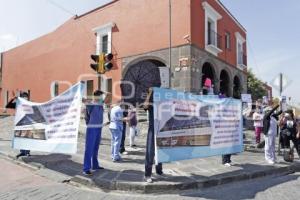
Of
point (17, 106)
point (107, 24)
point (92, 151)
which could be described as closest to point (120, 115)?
point (92, 151)

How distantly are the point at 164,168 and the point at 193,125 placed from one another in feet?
4.03

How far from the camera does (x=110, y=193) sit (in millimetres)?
6359

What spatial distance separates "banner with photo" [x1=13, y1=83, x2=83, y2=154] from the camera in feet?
23.9

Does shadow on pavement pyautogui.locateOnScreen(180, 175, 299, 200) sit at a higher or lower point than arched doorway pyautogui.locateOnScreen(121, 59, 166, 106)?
lower

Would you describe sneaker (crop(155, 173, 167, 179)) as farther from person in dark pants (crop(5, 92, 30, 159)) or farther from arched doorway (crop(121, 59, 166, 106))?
arched doorway (crop(121, 59, 166, 106))

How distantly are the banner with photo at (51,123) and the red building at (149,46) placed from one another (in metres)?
5.22

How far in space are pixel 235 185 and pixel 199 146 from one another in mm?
1043

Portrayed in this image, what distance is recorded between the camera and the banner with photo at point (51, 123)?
23.9 ft

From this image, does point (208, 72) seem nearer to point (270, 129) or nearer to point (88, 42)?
point (88, 42)

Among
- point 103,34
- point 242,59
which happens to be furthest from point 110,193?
point 242,59

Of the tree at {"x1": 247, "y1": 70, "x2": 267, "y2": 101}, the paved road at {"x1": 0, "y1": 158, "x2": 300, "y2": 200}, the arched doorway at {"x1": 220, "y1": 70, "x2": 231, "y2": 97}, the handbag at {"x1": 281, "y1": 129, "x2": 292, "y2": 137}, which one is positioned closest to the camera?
the paved road at {"x1": 0, "y1": 158, "x2": 300, "y2": 200}

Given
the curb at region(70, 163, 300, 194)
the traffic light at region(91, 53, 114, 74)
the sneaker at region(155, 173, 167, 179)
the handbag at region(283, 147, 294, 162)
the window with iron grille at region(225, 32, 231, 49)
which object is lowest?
the curb at region(70, 163, 300, 194)

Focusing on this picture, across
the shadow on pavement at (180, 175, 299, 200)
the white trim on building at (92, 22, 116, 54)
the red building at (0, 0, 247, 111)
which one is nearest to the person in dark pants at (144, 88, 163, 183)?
the shadow on pavement at (180, 175, 299, 200)

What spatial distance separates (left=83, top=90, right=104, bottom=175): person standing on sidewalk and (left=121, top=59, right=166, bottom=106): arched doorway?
8.58 m
